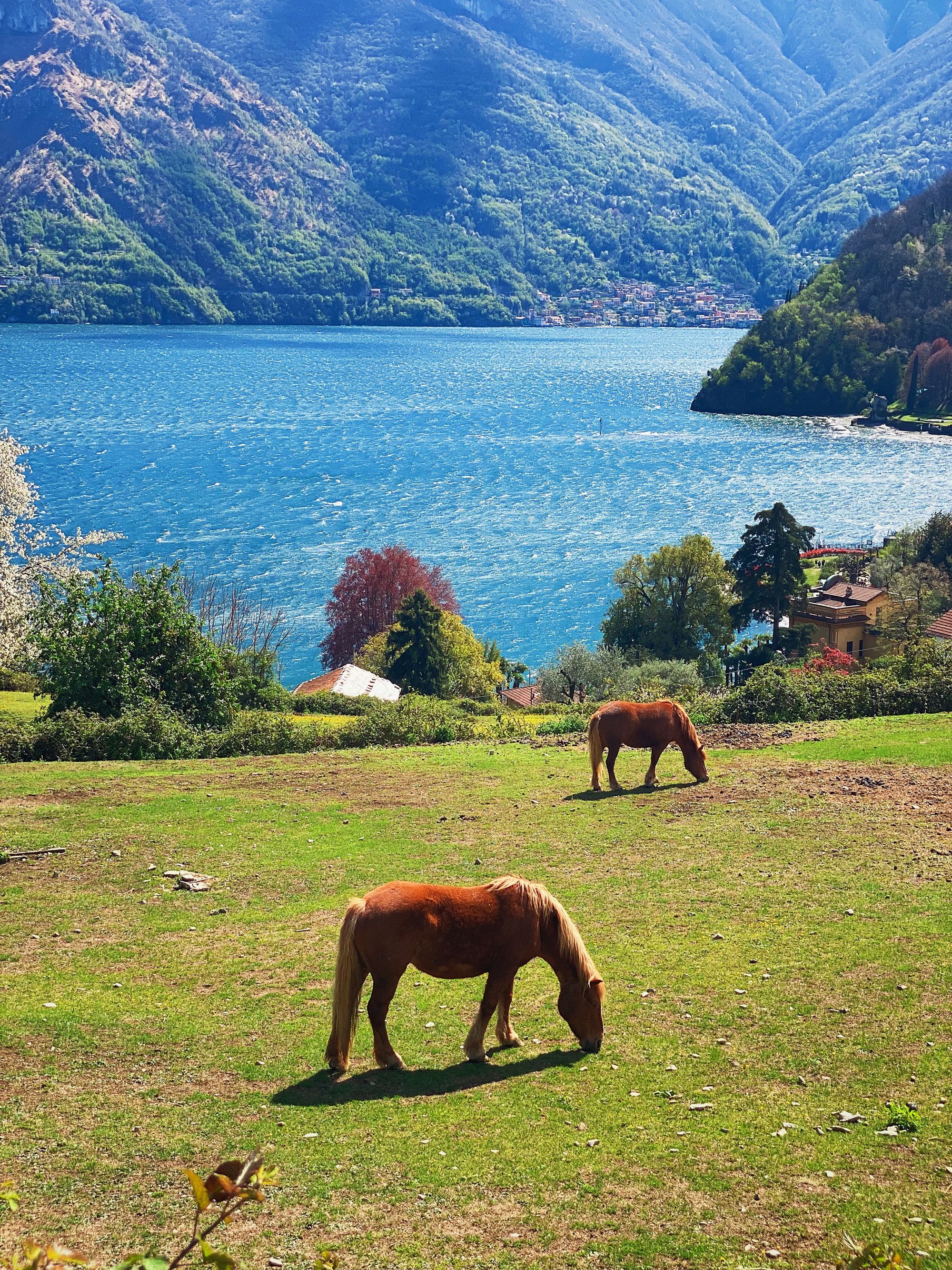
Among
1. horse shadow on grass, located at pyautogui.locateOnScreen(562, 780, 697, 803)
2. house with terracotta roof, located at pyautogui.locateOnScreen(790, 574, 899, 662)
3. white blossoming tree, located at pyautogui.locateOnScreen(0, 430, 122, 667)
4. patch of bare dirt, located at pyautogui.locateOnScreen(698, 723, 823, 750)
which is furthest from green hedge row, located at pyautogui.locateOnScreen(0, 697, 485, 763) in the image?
house with terracotta roof, located at pyautogui.locateOnScreen(790, 574, 899, 662)

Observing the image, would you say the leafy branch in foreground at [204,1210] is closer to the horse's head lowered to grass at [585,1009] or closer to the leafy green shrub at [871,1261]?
the leafy green shrub at [871,1261]

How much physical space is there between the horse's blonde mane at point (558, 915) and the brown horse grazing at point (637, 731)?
1008cm

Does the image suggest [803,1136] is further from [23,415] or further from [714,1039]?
[23,415]

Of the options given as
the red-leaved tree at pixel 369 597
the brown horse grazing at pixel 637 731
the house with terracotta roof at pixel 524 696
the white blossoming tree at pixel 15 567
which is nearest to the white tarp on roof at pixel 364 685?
the house with terracotta roof at pixel 524 696

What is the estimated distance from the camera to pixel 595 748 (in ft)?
69.4

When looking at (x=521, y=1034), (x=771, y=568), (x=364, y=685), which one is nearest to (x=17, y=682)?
(x=364, y=685)

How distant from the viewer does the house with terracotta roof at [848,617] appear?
221 feet

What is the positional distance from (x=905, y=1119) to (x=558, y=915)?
3255mm

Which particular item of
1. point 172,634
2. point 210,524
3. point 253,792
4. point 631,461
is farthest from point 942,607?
point 631,461

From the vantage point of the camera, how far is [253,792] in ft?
72.0

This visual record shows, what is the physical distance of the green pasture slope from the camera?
318 inches

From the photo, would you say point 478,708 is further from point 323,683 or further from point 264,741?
point 323,683

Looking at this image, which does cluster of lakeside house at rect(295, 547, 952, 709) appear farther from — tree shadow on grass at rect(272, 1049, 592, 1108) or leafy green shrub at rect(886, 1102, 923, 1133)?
leafy green shrub at rect(886, 1102, 923, 1133)

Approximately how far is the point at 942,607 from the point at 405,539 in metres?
55.7
